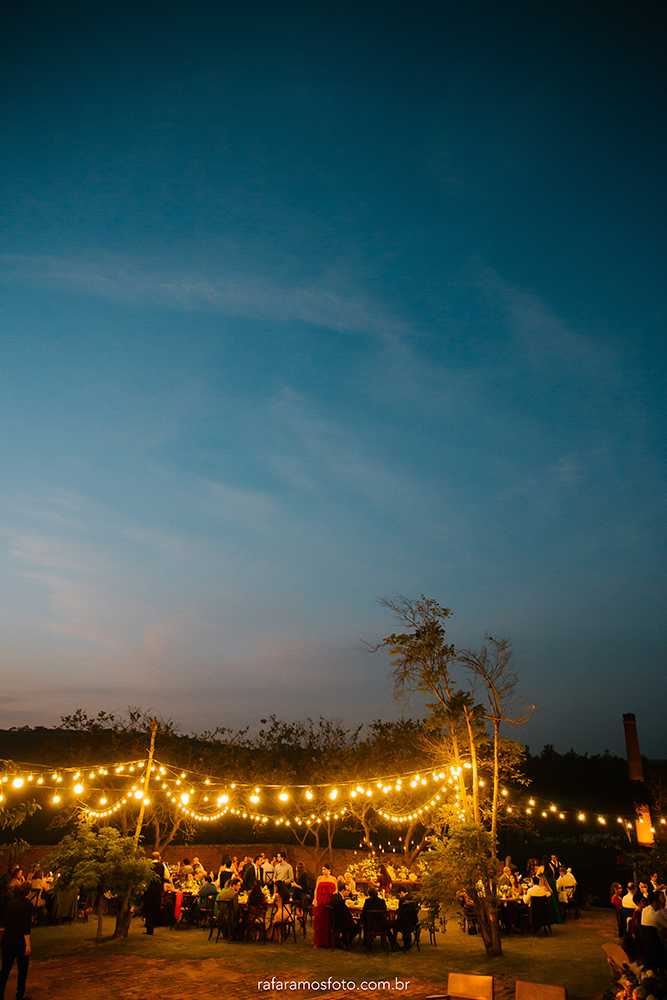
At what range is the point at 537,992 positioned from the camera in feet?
18.2

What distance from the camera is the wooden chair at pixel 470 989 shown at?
6.06 m

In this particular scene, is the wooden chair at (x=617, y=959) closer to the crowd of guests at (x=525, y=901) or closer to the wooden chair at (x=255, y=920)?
the crowd of guests at (x=525, y=901)

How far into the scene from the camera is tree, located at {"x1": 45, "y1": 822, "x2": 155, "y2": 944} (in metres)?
10.7

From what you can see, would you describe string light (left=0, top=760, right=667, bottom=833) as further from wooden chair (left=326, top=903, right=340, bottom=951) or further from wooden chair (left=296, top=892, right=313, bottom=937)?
wooden chair (left=326, top=903, right=340, bottom=951)

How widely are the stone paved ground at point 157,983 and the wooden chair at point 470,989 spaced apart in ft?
8.74

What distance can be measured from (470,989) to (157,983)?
5.10 m

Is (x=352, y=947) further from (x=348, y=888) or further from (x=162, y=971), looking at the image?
(x=162, y=971)

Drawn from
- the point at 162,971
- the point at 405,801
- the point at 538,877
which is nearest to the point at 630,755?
the point at 405,801

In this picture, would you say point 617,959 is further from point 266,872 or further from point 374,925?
point 266,872

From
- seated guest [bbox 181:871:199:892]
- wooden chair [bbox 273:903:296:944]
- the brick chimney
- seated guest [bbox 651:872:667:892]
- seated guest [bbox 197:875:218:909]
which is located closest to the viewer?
seated guest [bbox 651:872:667:892]

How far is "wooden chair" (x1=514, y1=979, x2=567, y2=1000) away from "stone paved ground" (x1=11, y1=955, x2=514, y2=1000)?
3457mm

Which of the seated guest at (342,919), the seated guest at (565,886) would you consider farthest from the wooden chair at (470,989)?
the seated guest at (565,886)

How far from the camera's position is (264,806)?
26.1m

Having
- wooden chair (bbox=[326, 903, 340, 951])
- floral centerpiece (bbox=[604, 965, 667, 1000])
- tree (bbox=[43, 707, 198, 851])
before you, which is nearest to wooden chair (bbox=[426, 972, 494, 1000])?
floral centerpiece (bbox=[604, 965, 667, 1000])
